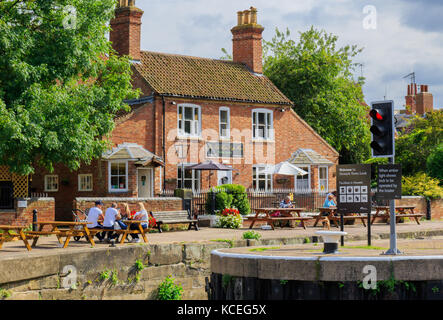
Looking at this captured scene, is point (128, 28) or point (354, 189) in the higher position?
point (128, 28)

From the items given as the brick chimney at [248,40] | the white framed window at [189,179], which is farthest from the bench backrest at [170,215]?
the brick chimney at [248,40]

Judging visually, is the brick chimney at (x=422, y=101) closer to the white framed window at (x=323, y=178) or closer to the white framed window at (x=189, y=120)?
the white framed window at (x=323, y=178)

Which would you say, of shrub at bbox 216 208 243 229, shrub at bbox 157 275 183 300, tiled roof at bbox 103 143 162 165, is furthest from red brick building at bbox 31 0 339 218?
shrub at bbox 157 275 183 300

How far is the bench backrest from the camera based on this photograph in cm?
2334

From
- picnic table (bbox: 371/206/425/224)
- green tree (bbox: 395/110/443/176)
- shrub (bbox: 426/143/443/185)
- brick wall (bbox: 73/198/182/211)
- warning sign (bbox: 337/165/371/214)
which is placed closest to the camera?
warning sign (bbox: 337/165/371/214)

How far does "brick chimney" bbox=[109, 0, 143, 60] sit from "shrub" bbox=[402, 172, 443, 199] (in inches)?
612

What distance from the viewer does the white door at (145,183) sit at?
31859mm

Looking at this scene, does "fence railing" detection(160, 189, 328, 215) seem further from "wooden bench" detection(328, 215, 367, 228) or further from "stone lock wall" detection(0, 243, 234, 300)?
"stone lock wall" detection(0, 243, 234, 300)

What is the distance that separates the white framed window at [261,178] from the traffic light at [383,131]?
21805 mm

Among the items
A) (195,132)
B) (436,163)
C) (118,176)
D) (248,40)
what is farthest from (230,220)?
(436,163)

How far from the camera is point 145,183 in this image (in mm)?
32031

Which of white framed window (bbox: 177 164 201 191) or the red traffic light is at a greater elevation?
the red traffic light

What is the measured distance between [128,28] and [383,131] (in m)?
22.3

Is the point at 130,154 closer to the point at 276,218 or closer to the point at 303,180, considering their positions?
the point at 276,218
